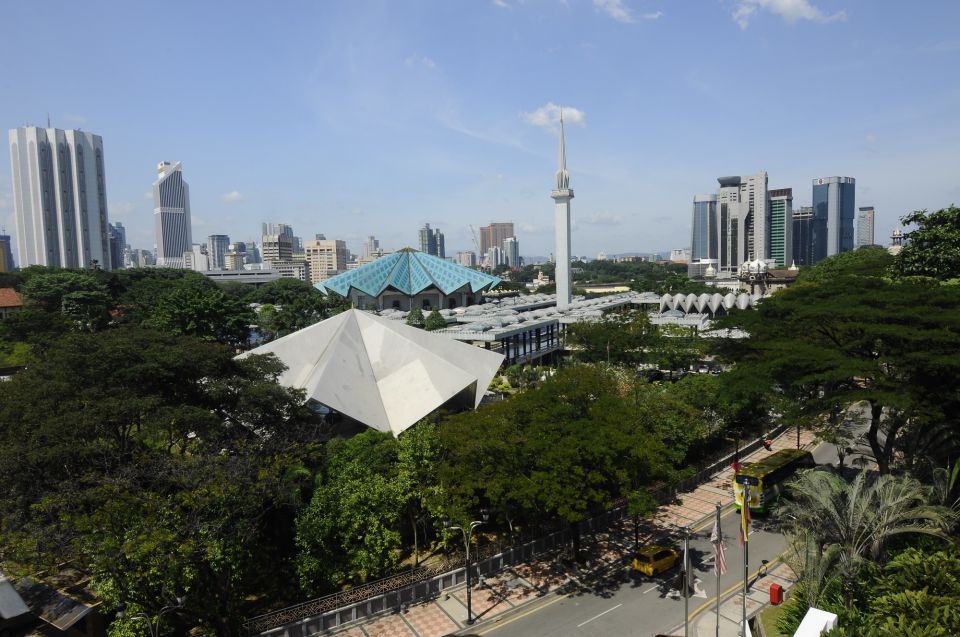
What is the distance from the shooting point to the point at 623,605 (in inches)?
672

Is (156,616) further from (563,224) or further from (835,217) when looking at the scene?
(835,217)

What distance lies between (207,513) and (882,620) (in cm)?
1568

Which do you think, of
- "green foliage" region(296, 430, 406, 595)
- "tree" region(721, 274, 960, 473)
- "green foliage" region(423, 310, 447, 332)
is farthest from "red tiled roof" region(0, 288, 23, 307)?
"tree" region(721, 274, 960, 473)

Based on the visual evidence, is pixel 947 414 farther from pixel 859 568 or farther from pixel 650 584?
pixel 650 584

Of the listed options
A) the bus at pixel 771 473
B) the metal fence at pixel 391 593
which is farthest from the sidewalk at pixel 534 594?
the bus at pixel 771 473

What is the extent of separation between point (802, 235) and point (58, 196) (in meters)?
204

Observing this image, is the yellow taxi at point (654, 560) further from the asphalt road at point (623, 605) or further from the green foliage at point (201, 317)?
the green foliage at point (201, 317)

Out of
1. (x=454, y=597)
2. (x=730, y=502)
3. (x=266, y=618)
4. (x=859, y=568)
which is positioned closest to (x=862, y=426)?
(x=730, y=502)

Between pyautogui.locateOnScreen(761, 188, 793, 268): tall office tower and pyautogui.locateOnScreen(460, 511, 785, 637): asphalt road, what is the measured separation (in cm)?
16619

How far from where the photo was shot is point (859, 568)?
14.6 metres

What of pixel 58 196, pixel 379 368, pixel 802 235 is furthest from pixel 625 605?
pixel 802 235

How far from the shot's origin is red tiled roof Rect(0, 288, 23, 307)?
65.6 m

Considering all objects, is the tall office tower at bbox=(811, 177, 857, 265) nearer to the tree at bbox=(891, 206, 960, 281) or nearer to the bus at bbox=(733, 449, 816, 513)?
the tree at bbox=(891, 206, 960, 281)

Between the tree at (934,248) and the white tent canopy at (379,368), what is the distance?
2178 cm
